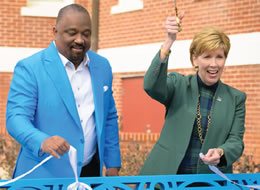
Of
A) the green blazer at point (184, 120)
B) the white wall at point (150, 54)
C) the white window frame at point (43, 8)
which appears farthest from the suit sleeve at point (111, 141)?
the white window frame at point (43, 8)

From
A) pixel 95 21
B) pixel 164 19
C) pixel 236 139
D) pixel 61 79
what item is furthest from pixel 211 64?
pixel 95 21

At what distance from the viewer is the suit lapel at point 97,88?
3.04 m

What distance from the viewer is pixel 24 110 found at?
2.79 m

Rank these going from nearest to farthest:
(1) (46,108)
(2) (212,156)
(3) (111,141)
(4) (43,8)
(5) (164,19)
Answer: (2) (212,156) → (1) (46,108) → (3) (111,141) → (5) (164,19) → (4) (43,8)

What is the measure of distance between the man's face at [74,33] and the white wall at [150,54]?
233 inches

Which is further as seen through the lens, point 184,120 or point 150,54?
point 150,54

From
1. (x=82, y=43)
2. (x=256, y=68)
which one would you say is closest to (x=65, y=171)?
(x=82, y=43)

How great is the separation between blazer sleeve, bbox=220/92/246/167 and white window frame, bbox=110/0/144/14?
7403 millimetres

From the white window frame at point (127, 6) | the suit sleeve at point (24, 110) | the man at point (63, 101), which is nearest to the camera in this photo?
the suit sleeve at point (24, 110)

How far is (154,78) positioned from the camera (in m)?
2.95

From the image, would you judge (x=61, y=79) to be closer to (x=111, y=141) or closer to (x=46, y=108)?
(x=46, y=108)

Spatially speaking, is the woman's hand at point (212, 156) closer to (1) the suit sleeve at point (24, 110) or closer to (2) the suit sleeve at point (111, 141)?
(2) the suit sleeve at point (111, 141)

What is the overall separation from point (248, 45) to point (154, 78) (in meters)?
5.90

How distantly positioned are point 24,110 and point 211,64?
1115mm
